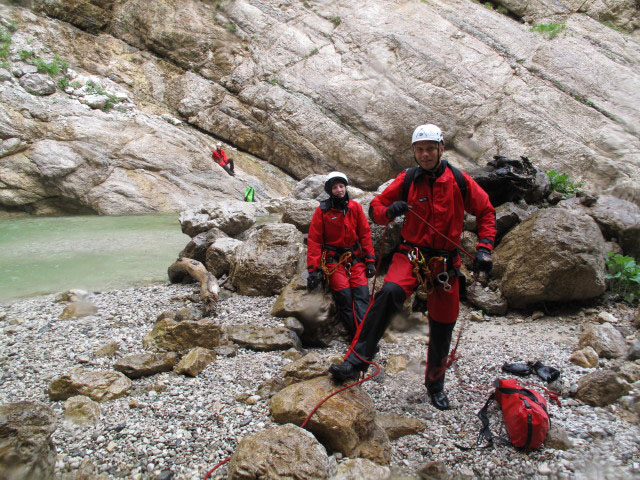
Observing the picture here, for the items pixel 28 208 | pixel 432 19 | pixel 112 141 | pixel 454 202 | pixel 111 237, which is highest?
pixel 432 19

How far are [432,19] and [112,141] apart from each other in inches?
700

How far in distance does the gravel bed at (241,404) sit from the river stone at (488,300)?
15.6 inches

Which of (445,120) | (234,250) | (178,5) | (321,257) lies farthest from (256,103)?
(321,257)

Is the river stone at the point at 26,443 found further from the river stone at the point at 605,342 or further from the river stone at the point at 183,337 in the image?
the river stone at the point at 605,342

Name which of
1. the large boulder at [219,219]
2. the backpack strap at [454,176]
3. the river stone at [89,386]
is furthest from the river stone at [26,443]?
the large boulder at [219,219]

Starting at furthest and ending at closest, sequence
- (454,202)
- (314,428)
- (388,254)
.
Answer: (388,254) → (454,202) → (314,428)

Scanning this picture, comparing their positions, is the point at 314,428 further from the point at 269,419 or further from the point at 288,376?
Answer: the point at 288,376

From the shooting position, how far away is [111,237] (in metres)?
11.7

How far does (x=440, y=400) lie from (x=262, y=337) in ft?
7.41

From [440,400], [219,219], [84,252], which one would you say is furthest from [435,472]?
[84,252]

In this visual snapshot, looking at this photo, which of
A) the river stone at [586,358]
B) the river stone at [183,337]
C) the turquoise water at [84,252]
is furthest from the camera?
the turquoise water at [84,252]

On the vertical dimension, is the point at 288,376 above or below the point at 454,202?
below

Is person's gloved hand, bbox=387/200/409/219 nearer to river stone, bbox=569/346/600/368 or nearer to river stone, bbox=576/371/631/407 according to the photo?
river stone, bbox=576/371/631/407

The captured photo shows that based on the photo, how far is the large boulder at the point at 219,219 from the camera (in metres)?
8.87
